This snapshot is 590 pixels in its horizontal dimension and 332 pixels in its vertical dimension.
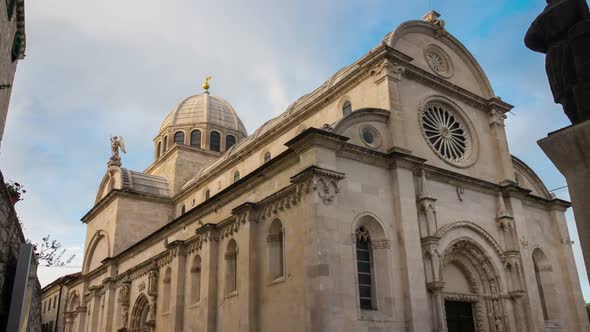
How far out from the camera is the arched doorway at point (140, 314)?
29.5 metres

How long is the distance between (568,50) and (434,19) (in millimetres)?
19620

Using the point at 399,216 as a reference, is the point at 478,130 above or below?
above

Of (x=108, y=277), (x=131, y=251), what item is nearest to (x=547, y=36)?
(x=131, y=251)

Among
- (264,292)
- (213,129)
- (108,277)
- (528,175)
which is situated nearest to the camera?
(264,292)

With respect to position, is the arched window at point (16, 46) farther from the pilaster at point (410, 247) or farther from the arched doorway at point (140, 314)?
the arched doorway at point (140, 314)

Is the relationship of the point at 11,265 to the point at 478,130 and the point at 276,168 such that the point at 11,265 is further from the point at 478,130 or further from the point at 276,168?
the point at 478,130

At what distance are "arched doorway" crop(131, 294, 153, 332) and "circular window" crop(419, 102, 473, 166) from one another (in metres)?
17.4

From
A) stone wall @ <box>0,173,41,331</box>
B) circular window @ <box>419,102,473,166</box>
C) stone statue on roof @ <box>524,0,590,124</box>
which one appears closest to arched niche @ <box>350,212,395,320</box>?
circular window @ <box>419,102,473,166</box>

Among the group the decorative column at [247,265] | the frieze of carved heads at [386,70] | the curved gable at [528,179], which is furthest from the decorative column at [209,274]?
the curved gable at [528,179]

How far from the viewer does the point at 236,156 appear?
1224 inches

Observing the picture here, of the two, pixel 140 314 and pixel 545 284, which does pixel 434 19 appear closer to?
pixel 545 284

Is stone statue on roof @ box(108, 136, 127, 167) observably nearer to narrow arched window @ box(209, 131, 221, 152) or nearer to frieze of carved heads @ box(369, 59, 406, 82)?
narrow arched window @ box(209, 131, 221, 152)

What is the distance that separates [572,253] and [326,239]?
16.5 metres

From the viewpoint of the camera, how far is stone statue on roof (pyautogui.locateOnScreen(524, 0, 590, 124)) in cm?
751
